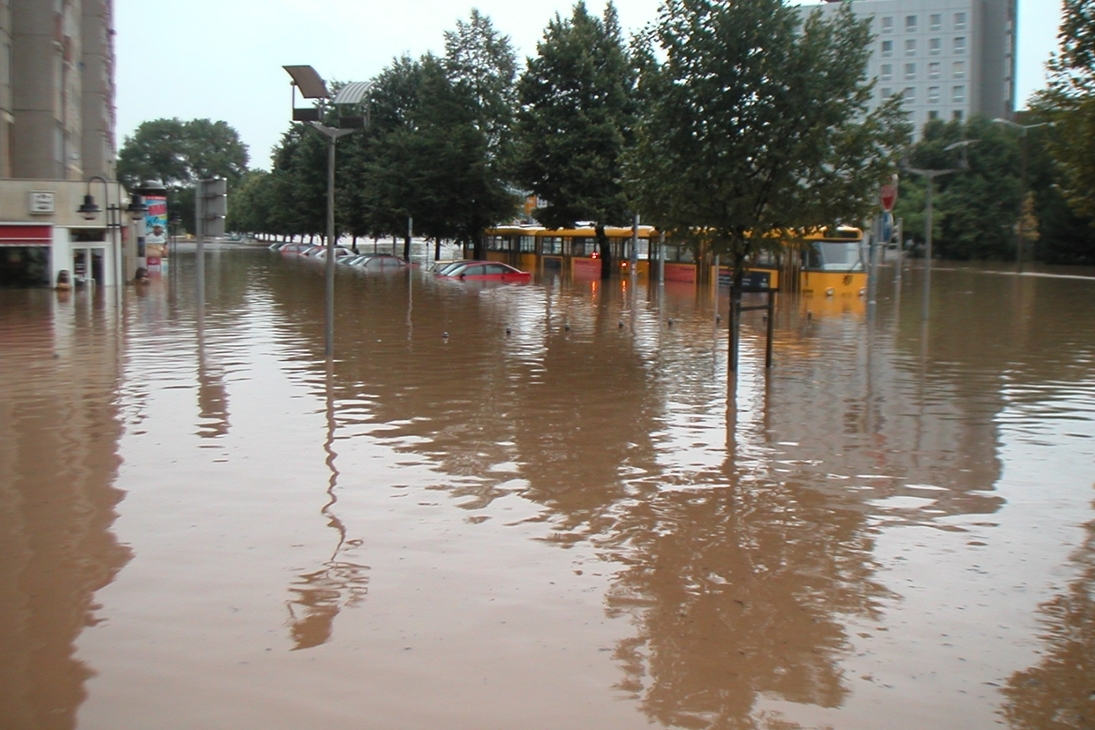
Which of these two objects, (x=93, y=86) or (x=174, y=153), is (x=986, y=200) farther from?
(x=174, y=153)

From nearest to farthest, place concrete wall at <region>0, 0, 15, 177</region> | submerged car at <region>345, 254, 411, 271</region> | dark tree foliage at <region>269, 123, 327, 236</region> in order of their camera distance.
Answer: concrete wall at <region>0, 0, 15, 177</region>, submerged car at <region>345, 254, 411, 271</region>, dark tree foliage at <region>269, 123, 327, 236</region>

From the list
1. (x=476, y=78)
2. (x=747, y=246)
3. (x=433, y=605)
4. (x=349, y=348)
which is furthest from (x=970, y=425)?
(x=476, y=78)

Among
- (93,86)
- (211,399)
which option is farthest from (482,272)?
(211,399)

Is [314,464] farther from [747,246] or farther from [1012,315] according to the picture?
[1012,315]

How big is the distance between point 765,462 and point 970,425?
11.7ft

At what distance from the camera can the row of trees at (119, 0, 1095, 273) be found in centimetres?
1639

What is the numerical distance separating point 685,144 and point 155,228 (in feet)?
131

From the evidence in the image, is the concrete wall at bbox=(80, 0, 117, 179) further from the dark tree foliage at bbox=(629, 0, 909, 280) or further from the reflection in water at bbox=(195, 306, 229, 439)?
the dark tree foliage at bbox=(629, 0, 909, 280)

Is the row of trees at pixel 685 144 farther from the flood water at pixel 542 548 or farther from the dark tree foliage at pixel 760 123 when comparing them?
the flood water at pixel 542 548

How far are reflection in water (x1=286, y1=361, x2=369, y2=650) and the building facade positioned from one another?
22.2 metres

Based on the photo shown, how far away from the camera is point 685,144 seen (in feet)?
56.5

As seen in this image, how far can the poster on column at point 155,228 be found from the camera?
50594 millimetres

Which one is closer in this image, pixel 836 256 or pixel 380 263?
pixel 836 256

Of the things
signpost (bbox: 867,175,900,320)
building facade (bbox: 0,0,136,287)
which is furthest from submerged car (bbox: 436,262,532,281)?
signpost (bbox: 867,175,900,320)
